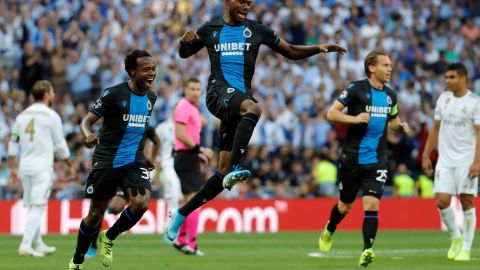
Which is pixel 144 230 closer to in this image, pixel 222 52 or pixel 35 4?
pixel 35 4

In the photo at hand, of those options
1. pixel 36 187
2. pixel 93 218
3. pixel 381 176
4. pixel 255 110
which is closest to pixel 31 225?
pixel 36 187

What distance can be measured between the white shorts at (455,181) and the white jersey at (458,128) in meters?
0.09

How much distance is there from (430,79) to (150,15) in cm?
806

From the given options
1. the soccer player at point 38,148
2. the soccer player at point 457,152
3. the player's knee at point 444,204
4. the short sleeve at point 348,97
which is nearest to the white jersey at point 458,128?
the soccer player at point 457,152

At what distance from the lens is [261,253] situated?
17.0 meters

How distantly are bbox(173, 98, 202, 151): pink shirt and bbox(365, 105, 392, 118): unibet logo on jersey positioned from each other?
12.9 feet

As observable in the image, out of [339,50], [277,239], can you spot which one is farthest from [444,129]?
[277,239]

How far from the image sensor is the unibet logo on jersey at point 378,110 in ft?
46.9

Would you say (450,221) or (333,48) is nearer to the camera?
(333,48)

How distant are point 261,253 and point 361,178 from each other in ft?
10.3

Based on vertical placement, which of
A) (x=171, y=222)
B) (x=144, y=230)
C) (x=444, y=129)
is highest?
(x=444, y=129)

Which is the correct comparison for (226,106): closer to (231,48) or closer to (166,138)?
(231,48)

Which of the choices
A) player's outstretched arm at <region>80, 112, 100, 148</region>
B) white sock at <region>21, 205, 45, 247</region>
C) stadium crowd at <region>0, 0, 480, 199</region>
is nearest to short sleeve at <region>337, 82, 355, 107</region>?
player's outstretched arm at <region>80, 112, 100, 148</region>

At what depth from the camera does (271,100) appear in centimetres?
2772
